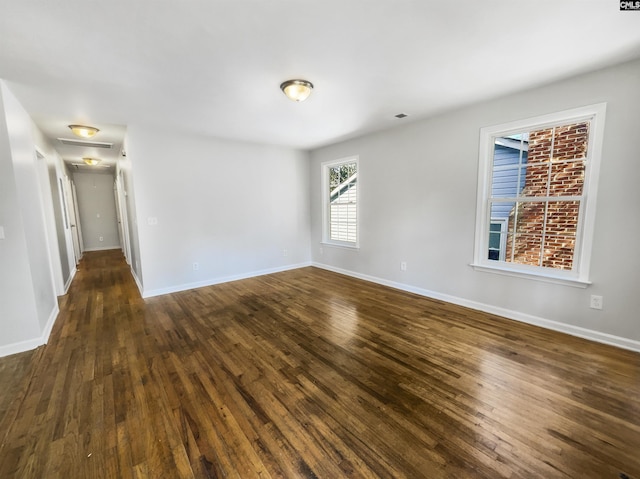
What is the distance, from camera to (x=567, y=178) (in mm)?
2787

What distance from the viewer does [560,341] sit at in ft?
8.71

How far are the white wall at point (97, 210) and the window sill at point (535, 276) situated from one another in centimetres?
1021

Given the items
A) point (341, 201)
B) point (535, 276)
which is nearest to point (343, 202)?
point (341, 201)

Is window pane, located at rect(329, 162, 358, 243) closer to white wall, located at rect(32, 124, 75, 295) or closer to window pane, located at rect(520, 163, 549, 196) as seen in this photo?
window pane, located at rect(520, 163, 549, 196)

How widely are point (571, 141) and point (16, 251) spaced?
18.0ft

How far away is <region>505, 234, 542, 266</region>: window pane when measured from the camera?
9.97 feet

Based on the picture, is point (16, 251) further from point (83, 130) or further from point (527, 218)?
point (527, 218)

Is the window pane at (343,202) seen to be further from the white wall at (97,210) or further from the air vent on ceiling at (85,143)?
the white wall at (97,210)

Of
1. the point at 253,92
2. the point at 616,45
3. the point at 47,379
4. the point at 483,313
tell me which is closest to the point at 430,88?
the point at 616,45

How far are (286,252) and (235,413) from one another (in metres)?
4.10

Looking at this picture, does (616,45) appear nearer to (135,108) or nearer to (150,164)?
(135,108)

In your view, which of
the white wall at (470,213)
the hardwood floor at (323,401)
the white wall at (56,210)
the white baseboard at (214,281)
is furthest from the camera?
the white baseboard at (214,281)

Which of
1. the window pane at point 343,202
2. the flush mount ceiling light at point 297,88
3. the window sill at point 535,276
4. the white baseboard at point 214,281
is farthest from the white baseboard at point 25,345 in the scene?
the window sill at point 535,276

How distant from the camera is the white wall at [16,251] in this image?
251cm
